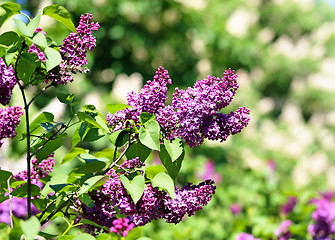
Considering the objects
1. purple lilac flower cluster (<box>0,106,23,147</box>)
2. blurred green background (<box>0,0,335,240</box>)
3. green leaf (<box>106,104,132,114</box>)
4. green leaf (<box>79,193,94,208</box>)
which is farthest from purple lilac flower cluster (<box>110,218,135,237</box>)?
blurred green background (<box>0,0,335,240</box>)

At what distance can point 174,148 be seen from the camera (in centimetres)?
85

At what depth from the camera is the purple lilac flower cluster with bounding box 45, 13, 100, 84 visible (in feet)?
2.83

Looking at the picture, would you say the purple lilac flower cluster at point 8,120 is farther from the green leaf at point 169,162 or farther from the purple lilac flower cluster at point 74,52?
the green leaf at point 169,162

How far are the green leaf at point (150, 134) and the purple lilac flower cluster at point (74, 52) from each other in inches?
6.5

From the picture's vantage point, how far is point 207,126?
0.89 metres

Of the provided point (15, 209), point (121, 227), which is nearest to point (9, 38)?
point (121, 227)

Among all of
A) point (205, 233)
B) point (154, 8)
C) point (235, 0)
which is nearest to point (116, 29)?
point (154, 8)

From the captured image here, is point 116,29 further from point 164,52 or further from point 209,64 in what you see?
point 209,64

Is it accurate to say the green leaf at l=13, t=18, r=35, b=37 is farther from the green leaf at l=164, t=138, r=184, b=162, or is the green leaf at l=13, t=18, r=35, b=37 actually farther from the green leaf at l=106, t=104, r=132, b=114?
the green leaf at l=164, t=138, r=184, b=162

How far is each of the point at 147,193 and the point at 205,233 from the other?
2321 millimetres

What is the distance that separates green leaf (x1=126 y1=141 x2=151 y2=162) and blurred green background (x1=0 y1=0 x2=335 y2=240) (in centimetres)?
35

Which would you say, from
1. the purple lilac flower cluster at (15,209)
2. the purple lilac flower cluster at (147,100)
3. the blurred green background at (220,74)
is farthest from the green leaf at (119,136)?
the purple lilac flower cluster at (15,209)

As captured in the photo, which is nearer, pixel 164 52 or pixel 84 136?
pixel 84 136

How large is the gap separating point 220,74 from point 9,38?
6354 mm
